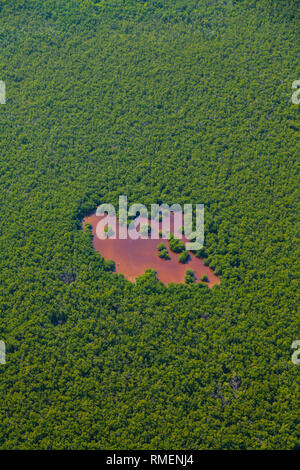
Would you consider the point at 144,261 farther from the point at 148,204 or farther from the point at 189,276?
the point at 148,204

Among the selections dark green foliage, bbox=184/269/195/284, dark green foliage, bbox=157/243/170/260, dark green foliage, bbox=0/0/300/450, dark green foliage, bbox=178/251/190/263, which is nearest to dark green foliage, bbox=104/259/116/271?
dark green foliage, bbox=0/0/300/450

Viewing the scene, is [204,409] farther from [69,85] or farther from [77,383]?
[69,85]

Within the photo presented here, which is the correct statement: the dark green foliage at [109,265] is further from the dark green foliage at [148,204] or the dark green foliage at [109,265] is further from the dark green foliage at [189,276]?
the dark green foliage at [189,276]

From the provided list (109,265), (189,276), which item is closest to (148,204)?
(109,265)

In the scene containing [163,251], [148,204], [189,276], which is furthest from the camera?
[148,204]
